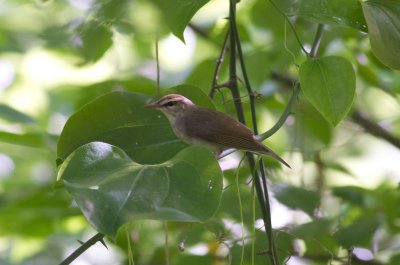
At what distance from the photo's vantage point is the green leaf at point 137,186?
101cm

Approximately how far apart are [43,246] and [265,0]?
44.9 inches

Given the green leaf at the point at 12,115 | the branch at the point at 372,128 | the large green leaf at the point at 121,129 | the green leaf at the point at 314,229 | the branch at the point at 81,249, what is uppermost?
the branch at the point at 372,128

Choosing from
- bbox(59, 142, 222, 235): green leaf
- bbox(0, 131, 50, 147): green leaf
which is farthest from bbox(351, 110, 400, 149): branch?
bbox(59, 142, 222, 235): green leaf

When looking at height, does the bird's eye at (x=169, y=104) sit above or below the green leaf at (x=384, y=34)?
above

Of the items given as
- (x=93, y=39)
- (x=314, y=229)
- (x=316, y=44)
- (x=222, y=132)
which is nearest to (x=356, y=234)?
(x=314, y=229)

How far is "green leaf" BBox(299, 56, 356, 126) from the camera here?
1384 millimetres

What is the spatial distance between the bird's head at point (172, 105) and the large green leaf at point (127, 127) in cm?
5

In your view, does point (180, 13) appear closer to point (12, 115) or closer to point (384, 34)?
point (384, 34)

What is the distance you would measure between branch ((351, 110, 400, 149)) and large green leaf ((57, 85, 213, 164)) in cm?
110

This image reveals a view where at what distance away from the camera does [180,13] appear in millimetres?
1461

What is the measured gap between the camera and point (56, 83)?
9.05ft

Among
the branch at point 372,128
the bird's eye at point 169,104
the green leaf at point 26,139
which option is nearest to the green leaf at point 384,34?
the bird's eye at point 169,104

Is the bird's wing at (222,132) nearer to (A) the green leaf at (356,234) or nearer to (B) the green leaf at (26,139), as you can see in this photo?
(A) the green leaf at (356,234)

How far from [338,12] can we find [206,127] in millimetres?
529
